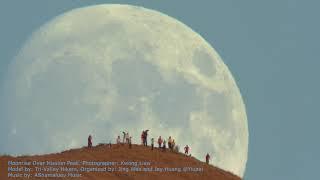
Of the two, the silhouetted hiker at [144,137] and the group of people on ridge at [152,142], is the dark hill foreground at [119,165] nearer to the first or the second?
the group of people on ridge at [152,142]

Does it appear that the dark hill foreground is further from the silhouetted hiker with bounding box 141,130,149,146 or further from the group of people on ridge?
the silhouetted hiker with bounding box 141,130,149,146

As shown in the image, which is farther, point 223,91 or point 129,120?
point 223,91

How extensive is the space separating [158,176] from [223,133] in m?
12.9

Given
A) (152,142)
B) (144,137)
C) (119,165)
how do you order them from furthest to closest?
1. (144,137)
2. (152,142)
3. (119,165)

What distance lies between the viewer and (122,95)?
48344 millimetres

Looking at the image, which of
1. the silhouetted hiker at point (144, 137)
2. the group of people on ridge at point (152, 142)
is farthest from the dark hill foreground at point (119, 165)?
the silhouetted hiker at point (144, 137)

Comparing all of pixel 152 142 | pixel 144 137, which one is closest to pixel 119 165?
pixel 152 142

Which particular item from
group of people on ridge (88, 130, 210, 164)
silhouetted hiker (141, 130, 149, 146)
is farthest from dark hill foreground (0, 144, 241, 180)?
silhouetted hiker (141, 130, 149, 146)

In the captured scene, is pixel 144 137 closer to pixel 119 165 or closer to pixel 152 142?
pixel 152 142

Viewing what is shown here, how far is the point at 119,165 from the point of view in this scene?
39.9 metres

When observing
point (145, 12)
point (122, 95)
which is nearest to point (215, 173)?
point (122, 95)

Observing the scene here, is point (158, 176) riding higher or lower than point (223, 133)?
lower

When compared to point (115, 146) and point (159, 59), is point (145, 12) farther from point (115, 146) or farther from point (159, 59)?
point (115, 146)

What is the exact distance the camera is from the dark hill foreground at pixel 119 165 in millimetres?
37594
